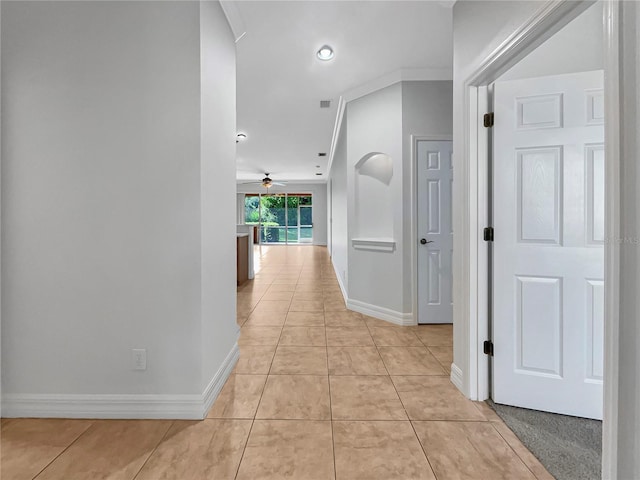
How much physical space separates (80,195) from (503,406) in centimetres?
281

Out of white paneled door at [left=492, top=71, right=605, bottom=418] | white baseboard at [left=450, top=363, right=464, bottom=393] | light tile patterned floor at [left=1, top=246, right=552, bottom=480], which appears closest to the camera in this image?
light tile patterned floor at [left=1, top=246, right=552, bottom=480]

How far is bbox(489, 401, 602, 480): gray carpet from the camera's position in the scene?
4.35ft

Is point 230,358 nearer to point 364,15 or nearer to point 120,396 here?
point 120,396

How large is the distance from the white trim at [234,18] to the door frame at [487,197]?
A: 1704 mm

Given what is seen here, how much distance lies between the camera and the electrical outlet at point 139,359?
1.67m

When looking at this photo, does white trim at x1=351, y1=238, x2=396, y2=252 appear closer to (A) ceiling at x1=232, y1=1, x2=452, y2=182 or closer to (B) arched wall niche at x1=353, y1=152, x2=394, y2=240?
(B) arched wall niche at x1=353, y1=152, x2=394, y2=240

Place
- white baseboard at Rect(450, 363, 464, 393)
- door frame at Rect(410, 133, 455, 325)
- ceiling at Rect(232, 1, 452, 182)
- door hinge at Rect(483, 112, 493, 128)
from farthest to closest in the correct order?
door frame at Rect(410, 133, 455, 325), ceiling at Rect(232, 1, 452, 182), white baseboard at Rect(450, 363, 464, 393), door hinge at Rect(483, 112, 493, 128)

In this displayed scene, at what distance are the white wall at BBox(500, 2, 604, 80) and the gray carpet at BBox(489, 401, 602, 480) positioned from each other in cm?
202

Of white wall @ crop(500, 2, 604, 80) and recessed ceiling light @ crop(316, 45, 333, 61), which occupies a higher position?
recessed ceiling light @ crop(316, 45, 333, 61)

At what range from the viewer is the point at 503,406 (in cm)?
179

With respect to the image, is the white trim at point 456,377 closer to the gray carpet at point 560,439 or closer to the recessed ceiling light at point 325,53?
the gray carpet at point 560,439

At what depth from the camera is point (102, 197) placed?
1.66 meters

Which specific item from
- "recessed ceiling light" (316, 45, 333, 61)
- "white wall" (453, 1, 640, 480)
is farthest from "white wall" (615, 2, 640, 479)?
"recessed ceiling light" (316, 45, 333, 61)

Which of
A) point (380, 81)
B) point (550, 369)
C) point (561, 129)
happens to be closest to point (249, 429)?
point (550, 369)
